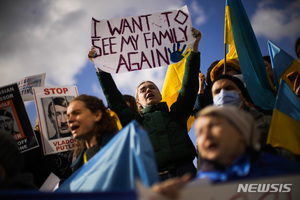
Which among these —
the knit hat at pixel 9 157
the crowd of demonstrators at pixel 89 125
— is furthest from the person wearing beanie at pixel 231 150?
the knit hat at pixel 9 157

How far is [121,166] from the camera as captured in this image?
2.26 meters

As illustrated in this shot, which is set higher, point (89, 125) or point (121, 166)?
point (89, 125)

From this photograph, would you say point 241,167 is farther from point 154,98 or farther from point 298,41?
point 298,41

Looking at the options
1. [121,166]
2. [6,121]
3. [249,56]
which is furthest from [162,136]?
[6,121]

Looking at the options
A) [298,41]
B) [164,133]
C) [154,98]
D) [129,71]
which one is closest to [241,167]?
[164,133]

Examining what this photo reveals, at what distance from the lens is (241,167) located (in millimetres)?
1741

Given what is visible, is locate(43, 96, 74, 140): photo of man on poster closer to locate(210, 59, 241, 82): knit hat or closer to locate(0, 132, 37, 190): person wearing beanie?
locate(0, 132, 37, 190): person wearing beanie

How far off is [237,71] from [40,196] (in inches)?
134

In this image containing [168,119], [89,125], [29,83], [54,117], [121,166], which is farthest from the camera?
[29,83]

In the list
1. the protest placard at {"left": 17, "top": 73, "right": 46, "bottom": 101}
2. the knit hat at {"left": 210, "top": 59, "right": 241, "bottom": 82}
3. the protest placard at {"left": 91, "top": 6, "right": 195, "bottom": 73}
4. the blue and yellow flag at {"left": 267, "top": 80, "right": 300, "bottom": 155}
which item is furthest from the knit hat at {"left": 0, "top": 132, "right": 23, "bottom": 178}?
the protest placard at {"left": 17, "top": 73, "right": 46, "bottom": 101}

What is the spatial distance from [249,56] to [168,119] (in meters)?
1.67

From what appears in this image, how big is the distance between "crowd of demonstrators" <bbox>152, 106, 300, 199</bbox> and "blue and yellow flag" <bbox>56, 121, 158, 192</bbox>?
44 centimetres

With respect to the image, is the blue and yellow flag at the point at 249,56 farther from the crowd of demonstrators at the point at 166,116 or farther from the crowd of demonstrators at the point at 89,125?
the crowd of demonstrators at the point at 89,125

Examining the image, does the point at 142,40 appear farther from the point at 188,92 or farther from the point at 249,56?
the point at 249,56
